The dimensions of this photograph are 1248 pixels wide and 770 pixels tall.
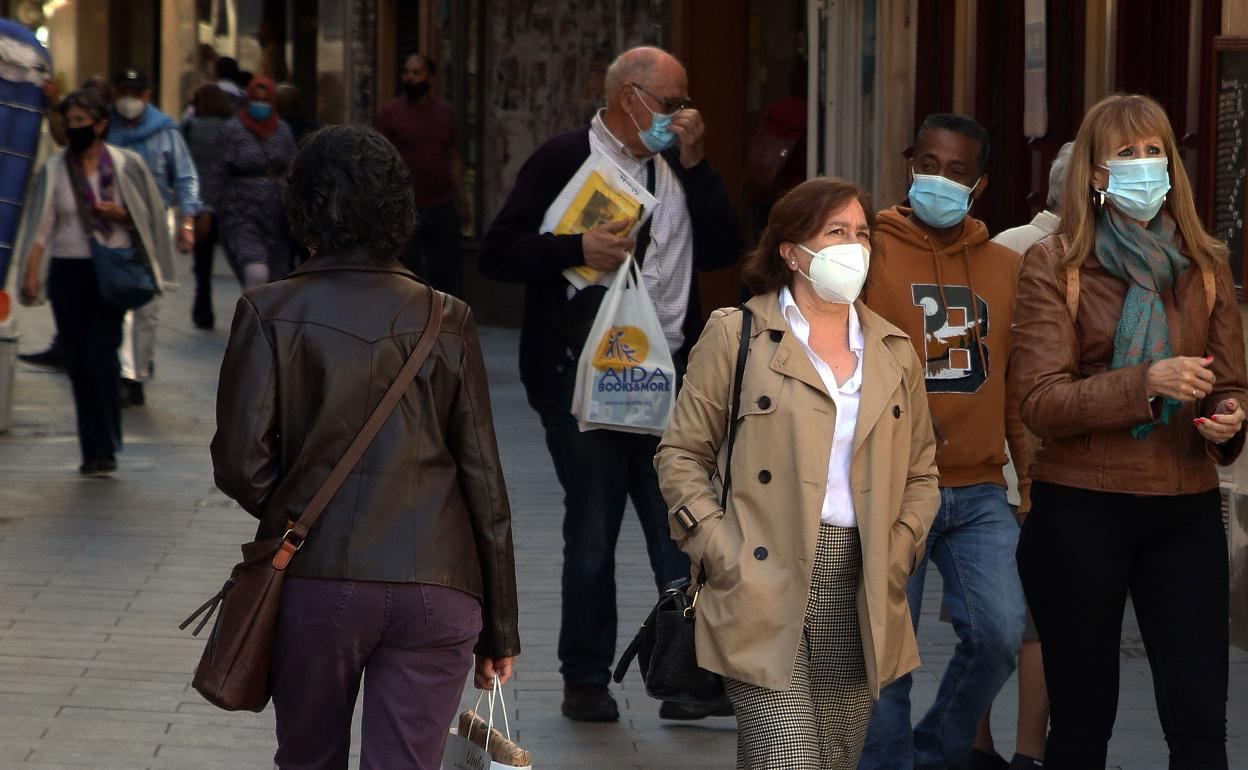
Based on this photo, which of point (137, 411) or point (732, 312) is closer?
point (732, 312)

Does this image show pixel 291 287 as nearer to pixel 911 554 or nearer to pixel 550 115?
pixel 911 554

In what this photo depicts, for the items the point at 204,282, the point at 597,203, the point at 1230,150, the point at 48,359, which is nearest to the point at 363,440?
the point at 597,203

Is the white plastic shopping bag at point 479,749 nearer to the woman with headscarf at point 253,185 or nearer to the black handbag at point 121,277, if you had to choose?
the black handbag at point 121,277

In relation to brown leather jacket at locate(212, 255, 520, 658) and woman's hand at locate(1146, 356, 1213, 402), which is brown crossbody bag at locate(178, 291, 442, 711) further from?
woman's hand at locate(1146, 356, 1213, 402)

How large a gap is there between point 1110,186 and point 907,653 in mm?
1141

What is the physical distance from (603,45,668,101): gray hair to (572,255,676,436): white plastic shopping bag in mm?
544

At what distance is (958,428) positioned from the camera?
5.29m

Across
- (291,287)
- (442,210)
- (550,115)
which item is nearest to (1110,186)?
(291,287)

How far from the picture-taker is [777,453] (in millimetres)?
4457

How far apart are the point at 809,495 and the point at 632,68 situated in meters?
2.27

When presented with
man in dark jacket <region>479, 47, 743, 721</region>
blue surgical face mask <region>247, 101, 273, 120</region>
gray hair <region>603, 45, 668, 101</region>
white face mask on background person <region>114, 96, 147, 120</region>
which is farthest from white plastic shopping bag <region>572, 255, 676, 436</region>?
blue surgical face mask <region>247, 101, 273, 120</region>

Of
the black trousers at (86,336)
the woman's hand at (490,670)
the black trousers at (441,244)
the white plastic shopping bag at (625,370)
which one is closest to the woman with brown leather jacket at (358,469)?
the woman's hand at (490,670)

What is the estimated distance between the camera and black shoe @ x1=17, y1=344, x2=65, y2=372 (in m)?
13.7

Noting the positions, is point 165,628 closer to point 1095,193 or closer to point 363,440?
point 363,440
